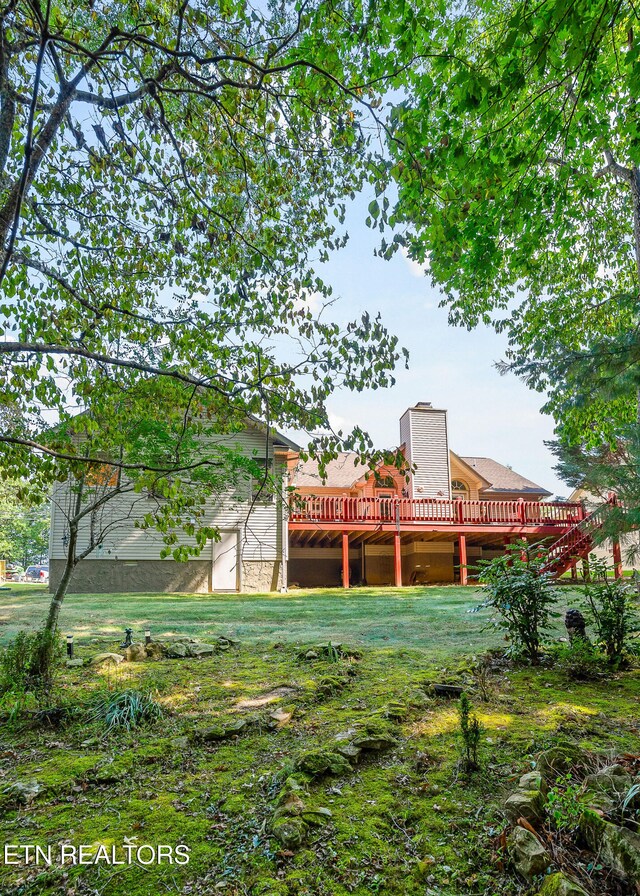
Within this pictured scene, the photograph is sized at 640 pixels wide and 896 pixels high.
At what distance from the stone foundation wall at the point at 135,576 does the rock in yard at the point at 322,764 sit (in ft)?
47.1

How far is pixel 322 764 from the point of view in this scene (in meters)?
→ 2.91

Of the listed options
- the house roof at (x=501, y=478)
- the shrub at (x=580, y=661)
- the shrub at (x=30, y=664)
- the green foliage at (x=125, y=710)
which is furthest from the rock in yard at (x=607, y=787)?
the house roof at (x=501, y=478)

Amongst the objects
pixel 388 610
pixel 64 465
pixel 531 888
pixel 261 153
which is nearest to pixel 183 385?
pixel 64 465

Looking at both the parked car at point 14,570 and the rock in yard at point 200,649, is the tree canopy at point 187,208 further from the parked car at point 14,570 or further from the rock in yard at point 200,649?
the parked car at point 14,570

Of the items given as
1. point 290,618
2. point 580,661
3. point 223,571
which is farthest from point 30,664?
point 223,571

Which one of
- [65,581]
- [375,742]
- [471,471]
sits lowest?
[375,742]

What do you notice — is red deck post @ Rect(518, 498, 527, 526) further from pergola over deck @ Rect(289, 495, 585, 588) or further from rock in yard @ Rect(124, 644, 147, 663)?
rock in yard @ Rect(124, 644, 147, 663)

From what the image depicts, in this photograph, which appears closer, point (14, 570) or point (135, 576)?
point (135, 576)

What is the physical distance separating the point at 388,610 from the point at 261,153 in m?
8.81

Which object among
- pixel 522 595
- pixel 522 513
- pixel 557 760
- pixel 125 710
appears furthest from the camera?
pixel 522 513

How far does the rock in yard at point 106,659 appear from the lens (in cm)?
533

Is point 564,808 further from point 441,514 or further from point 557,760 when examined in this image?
point 441,514

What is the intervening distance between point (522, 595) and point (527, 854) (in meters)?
3.02

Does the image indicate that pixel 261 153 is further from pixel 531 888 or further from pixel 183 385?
pixel 531 888
